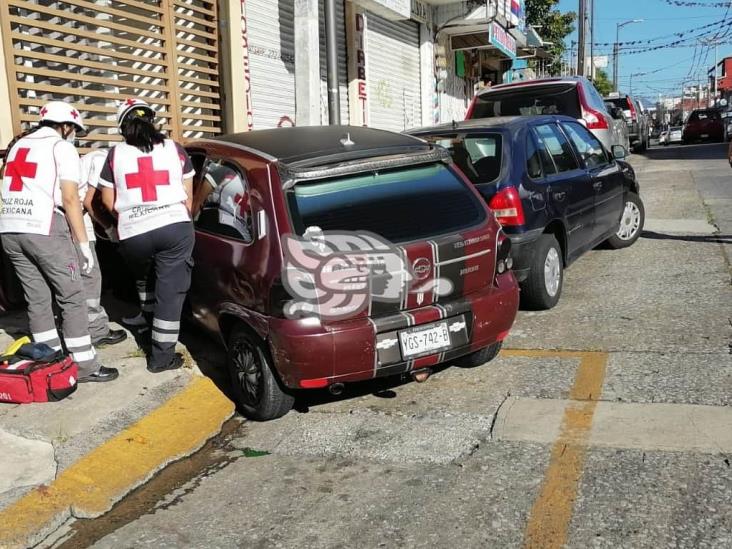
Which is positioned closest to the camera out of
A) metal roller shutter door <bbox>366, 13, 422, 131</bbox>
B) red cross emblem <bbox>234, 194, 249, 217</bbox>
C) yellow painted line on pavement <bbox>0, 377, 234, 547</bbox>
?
yellow painted line on pavement <bbox>0, 377, 234, 547</bbox>

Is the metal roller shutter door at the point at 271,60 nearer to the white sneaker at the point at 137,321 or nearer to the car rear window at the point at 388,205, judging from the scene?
the white sneaker at the point at 137,321

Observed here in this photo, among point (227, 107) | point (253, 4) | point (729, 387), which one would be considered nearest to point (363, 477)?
point (729, 387)

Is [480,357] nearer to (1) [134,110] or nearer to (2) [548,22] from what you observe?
(1) [134,110]

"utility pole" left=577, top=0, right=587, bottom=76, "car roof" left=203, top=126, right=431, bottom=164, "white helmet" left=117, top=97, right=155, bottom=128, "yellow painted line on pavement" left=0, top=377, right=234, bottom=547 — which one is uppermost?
"utility pole" left=577, top=0, right=587, bottom=76

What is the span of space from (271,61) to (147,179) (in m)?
7.69

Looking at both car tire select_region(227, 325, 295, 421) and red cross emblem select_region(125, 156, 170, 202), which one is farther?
red cross emblem select_region(125, 156, 170, 202)

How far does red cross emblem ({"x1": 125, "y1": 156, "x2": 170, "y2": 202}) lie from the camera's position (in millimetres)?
4863

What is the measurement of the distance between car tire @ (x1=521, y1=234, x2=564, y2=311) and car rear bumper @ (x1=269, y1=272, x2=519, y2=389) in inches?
75.7

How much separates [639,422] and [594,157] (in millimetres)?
4340

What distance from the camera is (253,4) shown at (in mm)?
11430

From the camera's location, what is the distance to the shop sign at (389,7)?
13.5 m

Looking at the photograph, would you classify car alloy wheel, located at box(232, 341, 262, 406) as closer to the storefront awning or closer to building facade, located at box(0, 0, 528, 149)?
building facade, located at box(0, 0, 528, 149)

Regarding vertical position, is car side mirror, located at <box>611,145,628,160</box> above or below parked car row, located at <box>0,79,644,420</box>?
above

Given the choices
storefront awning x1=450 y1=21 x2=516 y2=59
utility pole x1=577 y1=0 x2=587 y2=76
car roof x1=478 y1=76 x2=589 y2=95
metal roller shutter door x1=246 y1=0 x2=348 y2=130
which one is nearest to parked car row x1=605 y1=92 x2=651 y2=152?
storefront awning x1=450 y1=21 x2=516 y2=59
